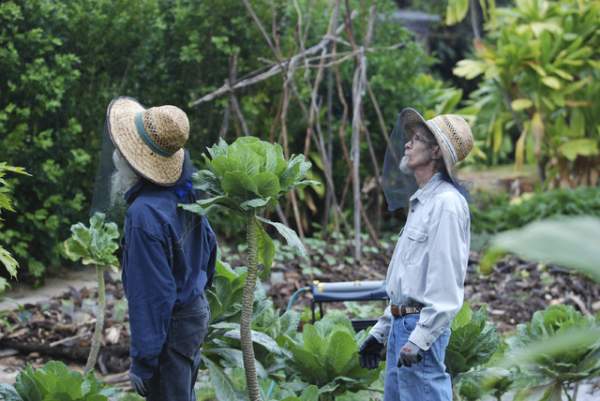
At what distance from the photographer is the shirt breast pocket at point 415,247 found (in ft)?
12.8

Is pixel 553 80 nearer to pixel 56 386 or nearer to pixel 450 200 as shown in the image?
pixel 450 200

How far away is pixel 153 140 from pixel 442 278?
1.28 metres

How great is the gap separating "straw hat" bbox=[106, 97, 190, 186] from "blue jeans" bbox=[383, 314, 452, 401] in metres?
1.10

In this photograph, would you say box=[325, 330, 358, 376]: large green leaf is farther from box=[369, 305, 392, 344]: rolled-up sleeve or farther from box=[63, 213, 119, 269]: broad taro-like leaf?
box=[63, 213, 119, 269]: broad taro-like leaf

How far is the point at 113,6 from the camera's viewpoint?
8.35 meters

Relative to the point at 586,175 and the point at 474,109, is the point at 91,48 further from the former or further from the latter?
the point at 586,175

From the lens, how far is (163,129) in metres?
4.04

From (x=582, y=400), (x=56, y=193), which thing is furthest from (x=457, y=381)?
(x=56, y=193)

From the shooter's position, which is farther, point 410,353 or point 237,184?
point 237,184

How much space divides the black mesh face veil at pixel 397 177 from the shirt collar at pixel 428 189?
0.63 ft

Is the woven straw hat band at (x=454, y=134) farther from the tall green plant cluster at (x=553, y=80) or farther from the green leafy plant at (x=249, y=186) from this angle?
the tall green plant cluster at (x=553, y=80)

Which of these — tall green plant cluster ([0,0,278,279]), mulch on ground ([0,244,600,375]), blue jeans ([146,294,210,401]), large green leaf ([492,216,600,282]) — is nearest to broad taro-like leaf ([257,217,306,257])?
blue jeans ([146,294,210,401])

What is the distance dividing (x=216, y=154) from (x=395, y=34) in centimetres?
724

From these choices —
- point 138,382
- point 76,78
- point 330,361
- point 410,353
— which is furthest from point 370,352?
point 76,78
